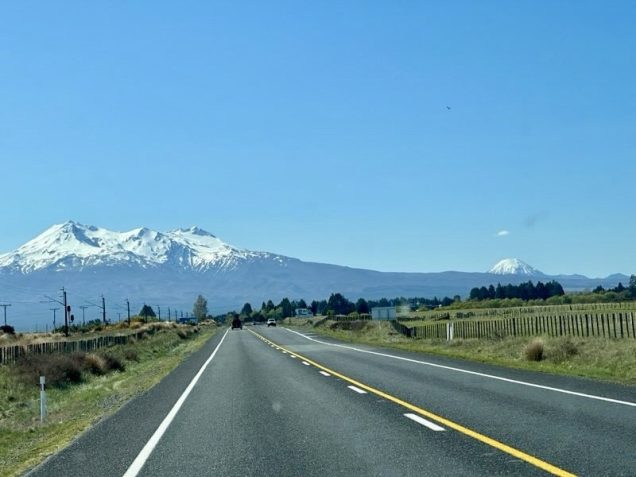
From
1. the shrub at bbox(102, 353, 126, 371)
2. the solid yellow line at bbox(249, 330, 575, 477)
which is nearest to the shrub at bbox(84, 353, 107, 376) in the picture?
the shrub at bbox(102, 353, 126, 371)

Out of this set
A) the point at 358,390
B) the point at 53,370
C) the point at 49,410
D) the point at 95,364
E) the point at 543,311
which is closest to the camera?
the point at 358,390

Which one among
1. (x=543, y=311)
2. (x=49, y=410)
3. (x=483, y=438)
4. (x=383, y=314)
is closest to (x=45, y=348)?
(x=49, y=410)

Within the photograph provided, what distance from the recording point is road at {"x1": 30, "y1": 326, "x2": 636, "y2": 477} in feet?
29.5

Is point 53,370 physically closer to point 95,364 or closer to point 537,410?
point 95,364

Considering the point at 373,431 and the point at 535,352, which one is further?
the point at 535,352

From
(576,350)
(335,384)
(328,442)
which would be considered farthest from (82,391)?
(328,442)

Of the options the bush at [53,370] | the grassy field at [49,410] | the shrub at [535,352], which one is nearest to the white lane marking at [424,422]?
the grassy field at [49,410]

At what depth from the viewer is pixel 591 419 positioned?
11.9 metres

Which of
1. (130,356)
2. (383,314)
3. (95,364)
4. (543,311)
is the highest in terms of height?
(383,314)

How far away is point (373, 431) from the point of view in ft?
37.7

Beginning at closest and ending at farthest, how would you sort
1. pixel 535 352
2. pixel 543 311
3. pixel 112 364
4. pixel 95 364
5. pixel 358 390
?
pixel 358 390, pixel 535 352, pixel 95 364, pixel 112 364, pixel 543 311

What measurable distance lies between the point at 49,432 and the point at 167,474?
7.56 meters

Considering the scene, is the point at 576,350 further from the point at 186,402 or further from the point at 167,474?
the point at 167,474

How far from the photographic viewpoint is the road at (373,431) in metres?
8.98
